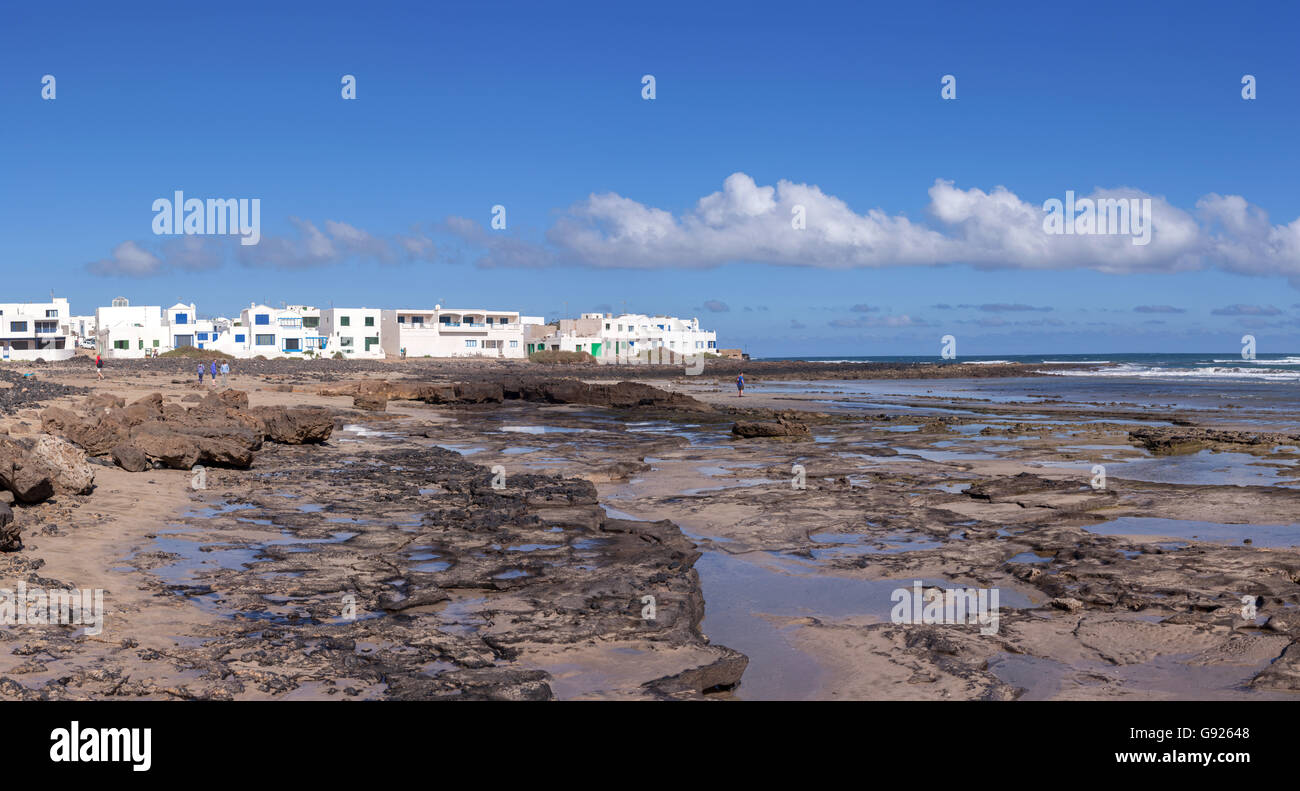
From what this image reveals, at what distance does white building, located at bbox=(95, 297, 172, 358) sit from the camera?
102 meters

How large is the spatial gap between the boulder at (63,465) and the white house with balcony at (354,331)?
94.8 m

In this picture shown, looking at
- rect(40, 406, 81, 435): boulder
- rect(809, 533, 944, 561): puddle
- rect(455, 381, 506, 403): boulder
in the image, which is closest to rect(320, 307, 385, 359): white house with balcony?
A: rect(455, 381, 506, 403): boulder

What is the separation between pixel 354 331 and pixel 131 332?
22.9m

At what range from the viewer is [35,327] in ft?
314

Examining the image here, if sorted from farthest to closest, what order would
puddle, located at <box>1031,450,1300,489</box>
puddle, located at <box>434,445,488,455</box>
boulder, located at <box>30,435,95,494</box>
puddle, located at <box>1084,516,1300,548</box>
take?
puddle, located at <box>434,445,488,455</box>, puddle, located at <box>1031,450,1300,489</box>, puddle, located at <box>1084,516,1300,548</box>, boulder, located at <box>30,435,95,494</box>

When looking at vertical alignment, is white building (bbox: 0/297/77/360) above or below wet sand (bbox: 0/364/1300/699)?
above

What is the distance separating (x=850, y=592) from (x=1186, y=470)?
15.0 m

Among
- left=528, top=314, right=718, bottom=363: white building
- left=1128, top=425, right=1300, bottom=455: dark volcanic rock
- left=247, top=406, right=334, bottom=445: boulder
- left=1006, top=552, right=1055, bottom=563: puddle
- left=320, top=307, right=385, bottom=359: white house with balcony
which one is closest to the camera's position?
left=1006, top=552, right=1055, bottom=563: puddle

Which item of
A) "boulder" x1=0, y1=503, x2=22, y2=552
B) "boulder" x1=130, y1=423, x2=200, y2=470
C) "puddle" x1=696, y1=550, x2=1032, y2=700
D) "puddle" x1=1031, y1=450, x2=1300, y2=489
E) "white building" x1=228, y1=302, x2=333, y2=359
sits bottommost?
"puddle" x1=696, y1=550, x2=1032, y2=700

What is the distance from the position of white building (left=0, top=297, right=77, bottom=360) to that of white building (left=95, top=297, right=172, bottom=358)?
371 centimetres

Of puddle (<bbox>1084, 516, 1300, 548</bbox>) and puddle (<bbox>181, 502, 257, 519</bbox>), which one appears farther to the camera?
puddle (<bbox>181, 502, 257, 519</bbox>)

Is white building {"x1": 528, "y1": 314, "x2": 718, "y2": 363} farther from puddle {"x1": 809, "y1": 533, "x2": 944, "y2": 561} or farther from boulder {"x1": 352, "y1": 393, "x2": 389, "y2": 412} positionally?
puddle {"x1": 809, "y1": 533, "x2": 944, "y2": 561}
